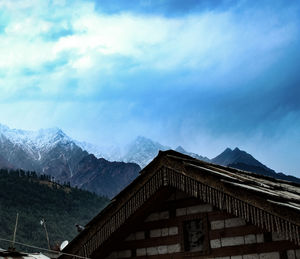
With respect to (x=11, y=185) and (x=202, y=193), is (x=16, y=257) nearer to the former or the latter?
(x=202, y=193)

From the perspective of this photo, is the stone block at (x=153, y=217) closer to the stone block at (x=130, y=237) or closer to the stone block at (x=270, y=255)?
the stone block at (x=130, y=237)

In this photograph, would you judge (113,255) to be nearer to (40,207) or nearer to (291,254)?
(291,254)

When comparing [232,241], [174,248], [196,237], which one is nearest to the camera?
[232,241]

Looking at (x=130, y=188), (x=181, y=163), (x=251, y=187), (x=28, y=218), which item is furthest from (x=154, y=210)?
(x=28, y=218)

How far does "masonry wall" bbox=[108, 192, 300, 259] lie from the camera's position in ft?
30.3

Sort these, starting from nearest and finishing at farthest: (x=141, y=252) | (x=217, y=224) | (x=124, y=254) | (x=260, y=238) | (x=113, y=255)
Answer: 1. (x=260, y=238)
2. (x=217, y=224)
3. (x=141, y=252)
4. (x=124, y=254)
5. (x=113, y=255)

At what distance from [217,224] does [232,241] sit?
0.47m

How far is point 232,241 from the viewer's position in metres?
9.74

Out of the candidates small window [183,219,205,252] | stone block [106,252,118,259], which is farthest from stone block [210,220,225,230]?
stone block [106,252,118,259]

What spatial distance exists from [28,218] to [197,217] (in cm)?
9098

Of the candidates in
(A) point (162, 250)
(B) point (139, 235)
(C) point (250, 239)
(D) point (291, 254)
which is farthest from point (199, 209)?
(D) point (291, 254)

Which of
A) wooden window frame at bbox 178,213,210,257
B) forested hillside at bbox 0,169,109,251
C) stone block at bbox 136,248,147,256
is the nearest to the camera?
wooden window frame at bbox 178,213,210,257

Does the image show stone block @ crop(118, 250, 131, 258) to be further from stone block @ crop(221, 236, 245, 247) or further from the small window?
stone block @ crop(221, 236, 245, 247)

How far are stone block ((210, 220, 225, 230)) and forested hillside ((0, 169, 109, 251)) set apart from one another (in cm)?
7692
